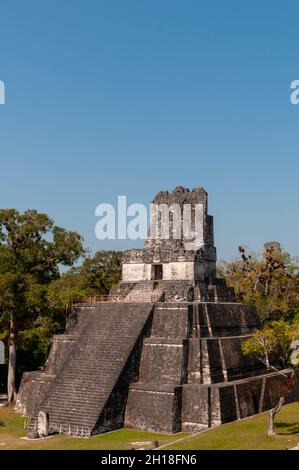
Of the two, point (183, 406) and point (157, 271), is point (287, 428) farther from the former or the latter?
point (157, 271)

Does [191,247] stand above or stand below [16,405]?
above

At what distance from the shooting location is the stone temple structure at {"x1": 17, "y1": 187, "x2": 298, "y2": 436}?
20.5 m

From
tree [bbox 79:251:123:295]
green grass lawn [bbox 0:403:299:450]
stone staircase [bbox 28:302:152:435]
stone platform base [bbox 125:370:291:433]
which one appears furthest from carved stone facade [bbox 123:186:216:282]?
tree [bbox 79:251:123:295]

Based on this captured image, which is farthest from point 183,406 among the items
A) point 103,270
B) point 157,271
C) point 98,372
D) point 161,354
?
point 103,270

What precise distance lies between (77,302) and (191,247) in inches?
258

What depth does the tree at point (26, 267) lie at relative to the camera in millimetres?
27086

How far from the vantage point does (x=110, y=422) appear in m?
20.3

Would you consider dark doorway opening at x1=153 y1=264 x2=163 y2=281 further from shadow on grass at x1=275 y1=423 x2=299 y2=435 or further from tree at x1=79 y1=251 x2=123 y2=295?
tree at x1=79 y1=251 x2=123 y2=295

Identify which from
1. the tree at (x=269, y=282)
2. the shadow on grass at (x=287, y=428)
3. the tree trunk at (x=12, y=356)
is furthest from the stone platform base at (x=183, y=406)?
the tree at (x=269, y=282)

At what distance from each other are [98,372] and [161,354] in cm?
250

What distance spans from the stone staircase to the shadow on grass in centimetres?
557

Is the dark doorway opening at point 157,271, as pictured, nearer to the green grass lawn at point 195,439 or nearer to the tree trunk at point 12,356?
the tree trunk at point 12,356

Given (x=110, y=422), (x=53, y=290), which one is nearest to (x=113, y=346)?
(x=110, y=422)
